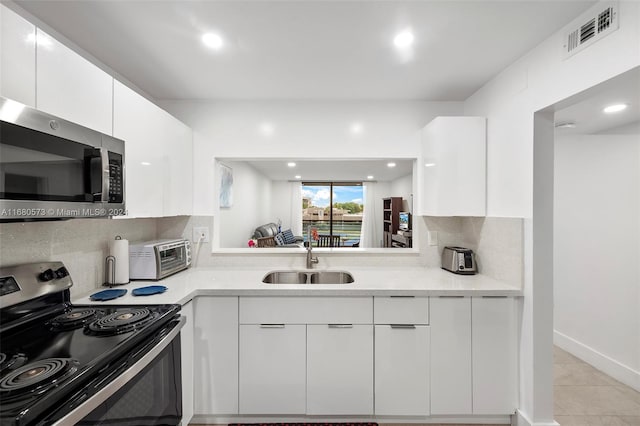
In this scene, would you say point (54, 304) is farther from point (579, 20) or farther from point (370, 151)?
point (579, 20)

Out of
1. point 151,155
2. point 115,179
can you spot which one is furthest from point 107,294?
point 151,155

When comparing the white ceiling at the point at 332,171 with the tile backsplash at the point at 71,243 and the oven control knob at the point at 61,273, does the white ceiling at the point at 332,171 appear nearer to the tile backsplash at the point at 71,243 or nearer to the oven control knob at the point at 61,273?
the tile backsplash at the point at 71,243

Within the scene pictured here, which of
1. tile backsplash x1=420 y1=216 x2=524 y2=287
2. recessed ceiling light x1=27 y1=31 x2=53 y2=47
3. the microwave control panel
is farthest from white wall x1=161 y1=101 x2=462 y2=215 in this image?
recessed ceiling light x1=27 y1=31 x2=53 y2=47

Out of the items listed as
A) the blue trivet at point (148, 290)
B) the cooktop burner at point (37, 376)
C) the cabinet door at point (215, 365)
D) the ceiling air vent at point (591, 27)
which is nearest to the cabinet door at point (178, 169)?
the blue trivet at point (148, 290)

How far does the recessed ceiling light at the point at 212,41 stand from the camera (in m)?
1.58

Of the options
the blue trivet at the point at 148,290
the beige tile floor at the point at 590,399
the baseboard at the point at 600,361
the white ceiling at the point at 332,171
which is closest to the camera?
the blue trivet at the point at 148,290

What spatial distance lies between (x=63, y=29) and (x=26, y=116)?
2.89 ft

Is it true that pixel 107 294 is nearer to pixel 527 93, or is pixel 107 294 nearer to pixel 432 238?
pixel 432 238

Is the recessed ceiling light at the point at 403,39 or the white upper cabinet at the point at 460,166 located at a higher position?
the recessed ceiling light at the point at 403,39

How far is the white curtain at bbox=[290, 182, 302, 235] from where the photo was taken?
846 cm

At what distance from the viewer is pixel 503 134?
2.01 metres

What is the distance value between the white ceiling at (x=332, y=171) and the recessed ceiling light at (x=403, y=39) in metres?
3.93

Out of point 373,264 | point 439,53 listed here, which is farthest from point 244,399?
point 439,53

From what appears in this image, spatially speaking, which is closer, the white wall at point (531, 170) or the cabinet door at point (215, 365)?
the white wall at point (531, 170)
